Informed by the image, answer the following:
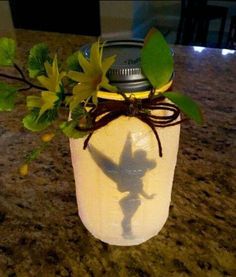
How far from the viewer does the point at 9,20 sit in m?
2.42

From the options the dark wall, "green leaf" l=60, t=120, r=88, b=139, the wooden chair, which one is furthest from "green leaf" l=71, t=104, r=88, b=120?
the wooden chair

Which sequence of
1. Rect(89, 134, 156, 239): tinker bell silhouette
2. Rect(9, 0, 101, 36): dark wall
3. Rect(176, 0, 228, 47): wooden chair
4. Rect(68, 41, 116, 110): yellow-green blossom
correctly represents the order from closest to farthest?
Rect(68, 41, 116, 110): yellow-green blossom < Rect(89, 134, 156, 239): tinker bell silhouette < Rect(9, 0, 101, 36): dark wall < Rect(176, 0, 228, 47): wooden chair

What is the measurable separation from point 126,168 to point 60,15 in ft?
5.59

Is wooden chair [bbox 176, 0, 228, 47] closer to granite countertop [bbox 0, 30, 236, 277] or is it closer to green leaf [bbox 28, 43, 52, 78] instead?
granite countertop [bbox 0, 30, 236, 277]

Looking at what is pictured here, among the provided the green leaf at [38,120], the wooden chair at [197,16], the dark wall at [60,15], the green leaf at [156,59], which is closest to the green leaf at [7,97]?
the green leaf at [38,120]

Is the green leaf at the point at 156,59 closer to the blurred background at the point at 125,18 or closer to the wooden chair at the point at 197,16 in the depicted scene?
the blurred background at the point at 125,18

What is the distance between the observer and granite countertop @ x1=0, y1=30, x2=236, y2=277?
471 millimetres

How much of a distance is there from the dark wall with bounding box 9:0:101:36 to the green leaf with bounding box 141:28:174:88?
1.66m

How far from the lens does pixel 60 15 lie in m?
1.93

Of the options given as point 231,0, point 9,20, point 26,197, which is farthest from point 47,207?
point 231,0

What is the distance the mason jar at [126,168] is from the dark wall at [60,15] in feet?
5.12

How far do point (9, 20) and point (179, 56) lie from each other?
5.43 ft

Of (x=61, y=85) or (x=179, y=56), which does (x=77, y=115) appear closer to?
(x=61, y=85)

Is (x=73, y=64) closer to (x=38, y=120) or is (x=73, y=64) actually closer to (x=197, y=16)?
(x=38, y=120)
